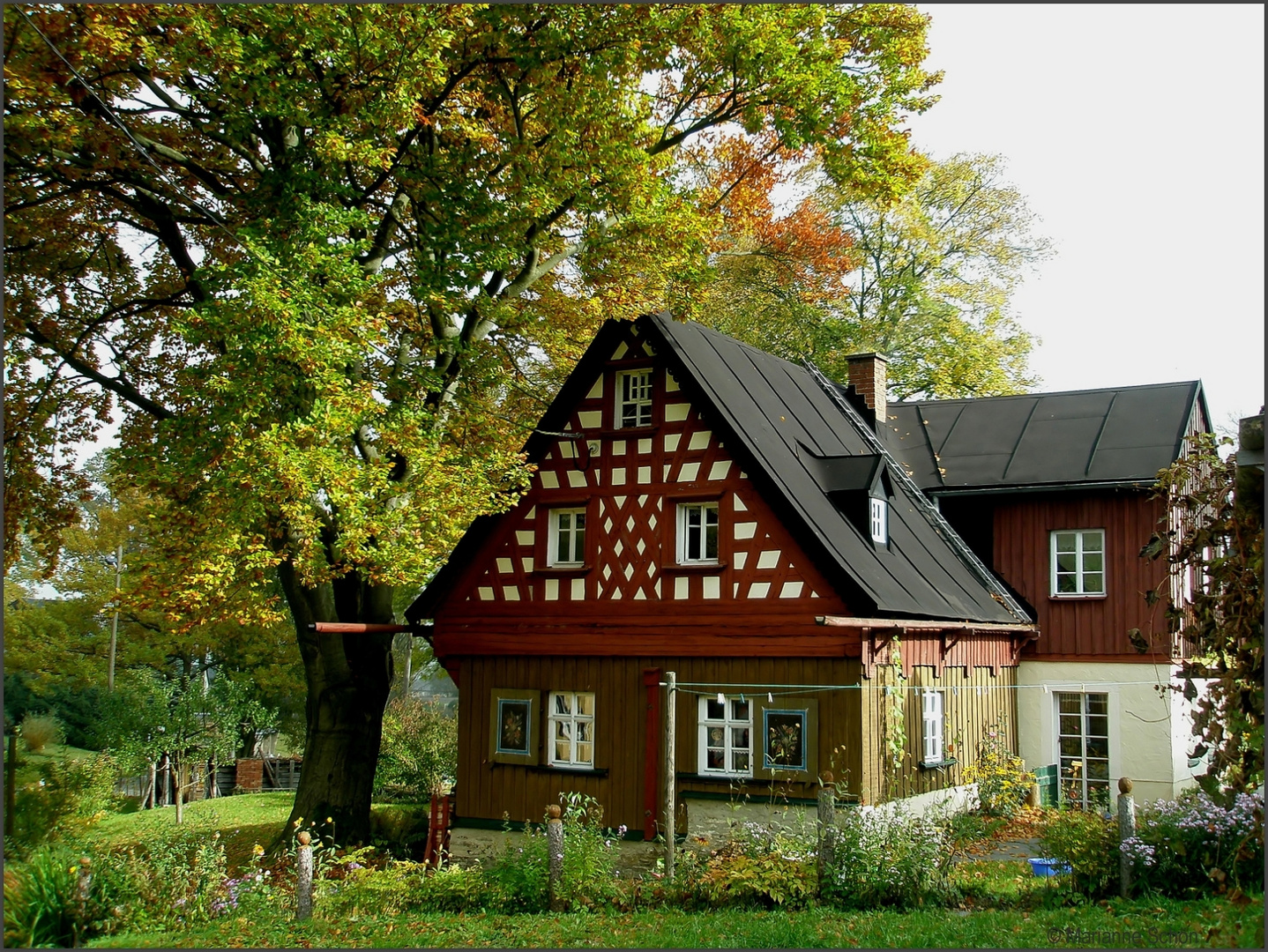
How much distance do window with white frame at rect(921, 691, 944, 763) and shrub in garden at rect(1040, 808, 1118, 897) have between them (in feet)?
16.3

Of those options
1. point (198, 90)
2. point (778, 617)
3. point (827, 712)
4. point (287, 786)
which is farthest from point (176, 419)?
point (287, 786)

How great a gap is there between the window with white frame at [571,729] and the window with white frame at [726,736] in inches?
71.2

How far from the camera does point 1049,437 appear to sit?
22.4 m

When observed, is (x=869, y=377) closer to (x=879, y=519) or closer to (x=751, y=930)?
(x=879, y=519)

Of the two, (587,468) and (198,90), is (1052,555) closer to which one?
(587,468)

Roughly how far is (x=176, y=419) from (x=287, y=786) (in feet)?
85.9

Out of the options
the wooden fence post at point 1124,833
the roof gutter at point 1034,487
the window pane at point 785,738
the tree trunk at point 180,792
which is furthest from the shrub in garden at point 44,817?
the roof gutter at point 1034,487

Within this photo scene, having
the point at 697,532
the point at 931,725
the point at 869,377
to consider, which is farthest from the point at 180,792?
the point at 869,377

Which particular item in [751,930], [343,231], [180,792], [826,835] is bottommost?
[180,792]

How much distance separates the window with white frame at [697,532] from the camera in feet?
54.4

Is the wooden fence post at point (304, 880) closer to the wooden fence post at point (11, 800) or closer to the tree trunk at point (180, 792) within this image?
the wooden fence post at point (11, 800)

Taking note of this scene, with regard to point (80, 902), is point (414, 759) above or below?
below

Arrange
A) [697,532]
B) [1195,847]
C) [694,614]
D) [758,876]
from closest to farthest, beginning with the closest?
[1195,847]
[758,876]
[694,614]
[697,532]

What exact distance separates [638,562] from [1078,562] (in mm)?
8799
